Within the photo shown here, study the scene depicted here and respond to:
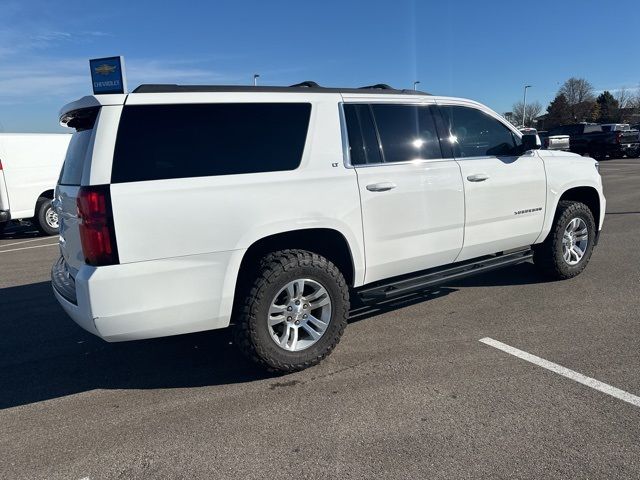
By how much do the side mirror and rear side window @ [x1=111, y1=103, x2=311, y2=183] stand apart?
2.35m

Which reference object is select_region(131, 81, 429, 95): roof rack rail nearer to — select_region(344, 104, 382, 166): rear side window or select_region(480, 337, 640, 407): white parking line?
select_region(344, 104, 382, 166): rear side window

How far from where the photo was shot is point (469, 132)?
15.6 feet

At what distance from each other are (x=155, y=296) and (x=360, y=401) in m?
1.49

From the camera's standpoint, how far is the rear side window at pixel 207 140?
317cm

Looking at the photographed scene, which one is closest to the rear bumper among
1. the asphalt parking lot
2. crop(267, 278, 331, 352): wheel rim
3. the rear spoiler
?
crop(267, 278, 331, 352): wheel rim

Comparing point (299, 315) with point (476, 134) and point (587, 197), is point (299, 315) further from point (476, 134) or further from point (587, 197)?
point (587, 197)

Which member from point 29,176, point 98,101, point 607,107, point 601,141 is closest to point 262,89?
point 98,101

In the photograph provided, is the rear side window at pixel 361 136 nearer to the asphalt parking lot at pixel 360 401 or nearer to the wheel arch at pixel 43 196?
the asphalt parking lot at pixel 360 401

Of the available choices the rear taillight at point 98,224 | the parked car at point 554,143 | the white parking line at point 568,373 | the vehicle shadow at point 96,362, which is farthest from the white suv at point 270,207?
the parked car at point 554,143

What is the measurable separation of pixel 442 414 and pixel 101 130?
273 centimetres

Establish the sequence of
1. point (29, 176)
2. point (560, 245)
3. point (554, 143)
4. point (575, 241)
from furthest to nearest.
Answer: point (554, 143) → point (29, 176) → point (575, 241) → point (560, 245)

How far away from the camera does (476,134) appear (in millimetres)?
4824

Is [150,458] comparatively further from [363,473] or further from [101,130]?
[101,130]

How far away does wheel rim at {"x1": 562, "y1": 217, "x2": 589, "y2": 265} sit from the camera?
5562mm
